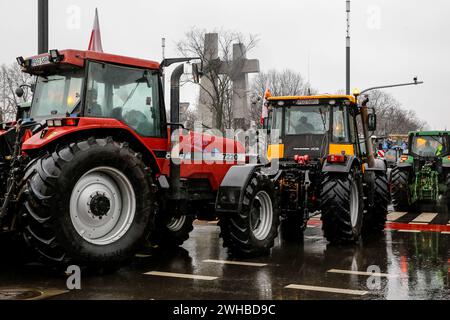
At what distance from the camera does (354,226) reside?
1038 centimetres

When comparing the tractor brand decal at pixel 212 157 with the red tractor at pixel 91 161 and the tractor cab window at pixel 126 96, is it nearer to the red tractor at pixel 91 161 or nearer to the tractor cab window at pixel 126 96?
the red tractor at pixel 91 161

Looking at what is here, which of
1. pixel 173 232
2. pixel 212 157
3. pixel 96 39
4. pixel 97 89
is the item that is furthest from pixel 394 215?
pixel 97 89

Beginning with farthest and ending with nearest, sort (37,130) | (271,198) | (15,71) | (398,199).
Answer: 1. (15,71)
2. (398,199)
3. (271,198)
4. (37,130)

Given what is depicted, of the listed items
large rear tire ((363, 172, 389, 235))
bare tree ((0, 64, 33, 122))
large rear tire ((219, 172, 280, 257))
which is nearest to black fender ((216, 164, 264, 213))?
large rear tire ((219, 172, 280, 257))

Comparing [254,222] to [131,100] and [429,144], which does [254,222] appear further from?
[429,144]

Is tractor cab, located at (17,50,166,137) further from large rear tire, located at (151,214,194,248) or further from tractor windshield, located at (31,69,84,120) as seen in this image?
large rear tire, located at (151,214,194,248)

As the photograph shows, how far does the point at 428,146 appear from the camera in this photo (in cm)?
1769

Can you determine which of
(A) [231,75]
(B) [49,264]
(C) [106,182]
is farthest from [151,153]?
(A) [231,75]

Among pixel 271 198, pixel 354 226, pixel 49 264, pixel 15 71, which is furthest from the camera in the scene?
pixel 15 71

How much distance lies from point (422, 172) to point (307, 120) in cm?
693

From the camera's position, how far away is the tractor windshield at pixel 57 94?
284 inches

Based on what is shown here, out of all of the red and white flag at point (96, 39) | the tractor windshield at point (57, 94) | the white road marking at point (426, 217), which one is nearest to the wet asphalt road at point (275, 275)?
the tractor windshield at point (57, 94)
